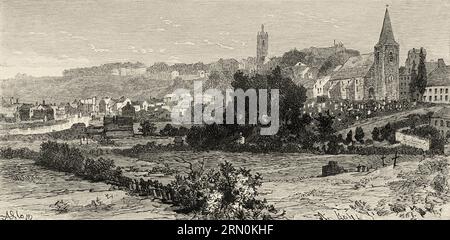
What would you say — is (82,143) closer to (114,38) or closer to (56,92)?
(56,92)

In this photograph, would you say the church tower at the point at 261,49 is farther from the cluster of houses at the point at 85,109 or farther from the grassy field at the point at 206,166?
the cluster of houses at the point at 85,109

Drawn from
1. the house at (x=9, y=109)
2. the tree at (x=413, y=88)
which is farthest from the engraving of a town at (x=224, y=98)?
the tree at (x=413, y=88)

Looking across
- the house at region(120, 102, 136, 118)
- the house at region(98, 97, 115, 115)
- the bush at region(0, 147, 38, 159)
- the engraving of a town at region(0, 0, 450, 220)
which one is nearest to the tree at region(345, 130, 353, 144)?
the engraving of a town at region(0, 0, 450, 220)

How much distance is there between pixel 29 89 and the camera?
8195 mm

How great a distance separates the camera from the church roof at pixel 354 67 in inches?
330

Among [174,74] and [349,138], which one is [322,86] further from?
[174,74]

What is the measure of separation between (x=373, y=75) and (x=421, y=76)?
0.67m

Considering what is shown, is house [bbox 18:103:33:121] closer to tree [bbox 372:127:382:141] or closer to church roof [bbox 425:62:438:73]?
tree [bbox 372:127:382:141]

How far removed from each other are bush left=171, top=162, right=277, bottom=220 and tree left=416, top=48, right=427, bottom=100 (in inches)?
109

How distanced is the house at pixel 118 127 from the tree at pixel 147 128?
0.54 feet

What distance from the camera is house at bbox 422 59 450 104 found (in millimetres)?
8352

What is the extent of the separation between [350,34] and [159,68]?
278 cm
